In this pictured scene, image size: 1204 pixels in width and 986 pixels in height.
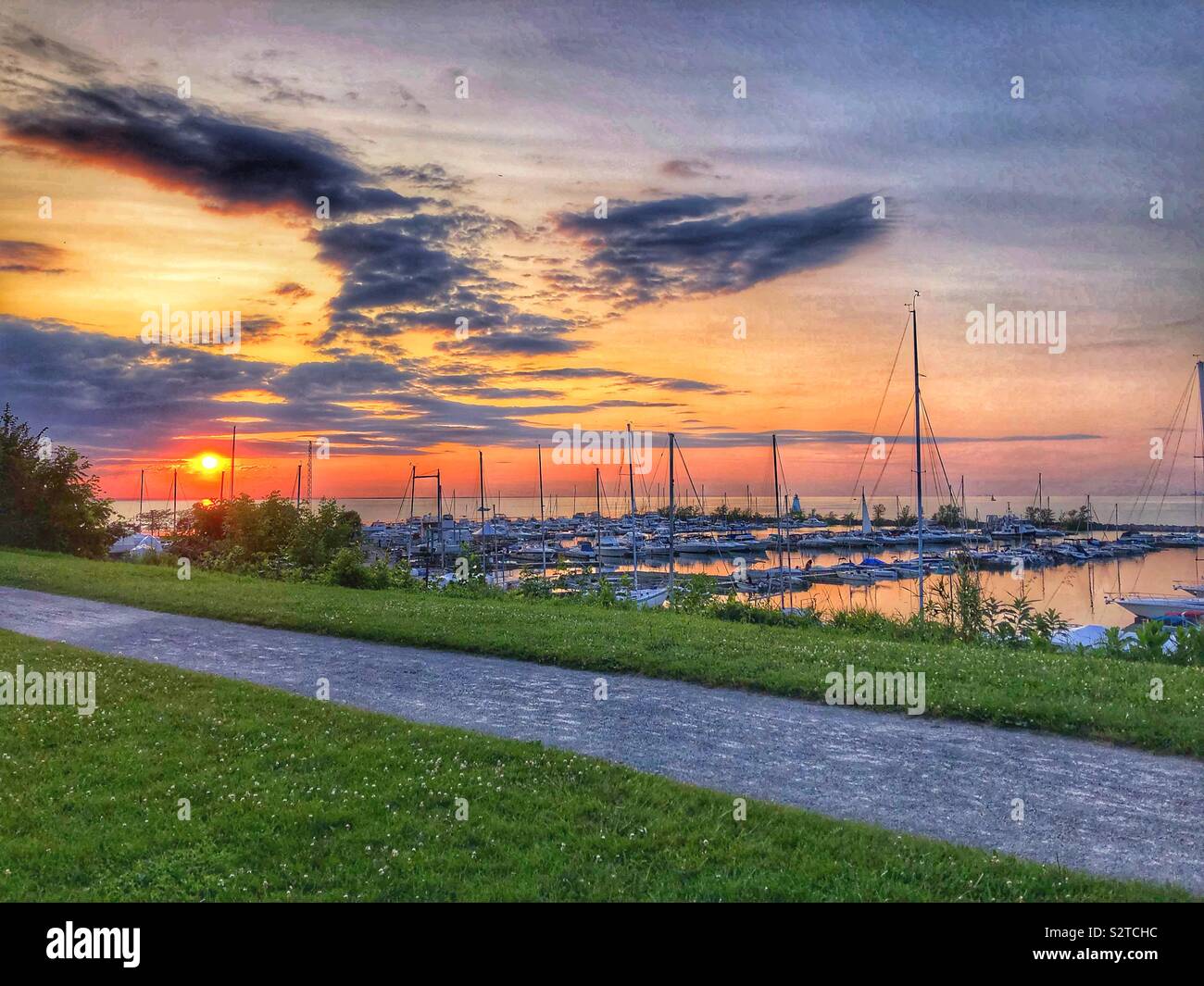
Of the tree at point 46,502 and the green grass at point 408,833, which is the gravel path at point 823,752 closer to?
the green grass at point 408,833

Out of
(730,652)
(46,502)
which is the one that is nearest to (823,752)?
(730,652)

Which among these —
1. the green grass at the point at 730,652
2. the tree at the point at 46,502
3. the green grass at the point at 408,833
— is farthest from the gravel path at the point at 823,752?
the tree at the point at 46,502

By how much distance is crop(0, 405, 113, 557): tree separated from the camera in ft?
109

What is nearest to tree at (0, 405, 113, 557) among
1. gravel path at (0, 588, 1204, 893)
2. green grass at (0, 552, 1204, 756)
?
green grass at (0, 552, 1204, 756)

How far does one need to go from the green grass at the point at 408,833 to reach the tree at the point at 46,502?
29.8 m

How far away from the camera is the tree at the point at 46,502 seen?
3331cm

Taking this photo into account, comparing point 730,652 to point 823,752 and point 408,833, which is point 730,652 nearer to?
point 823,752

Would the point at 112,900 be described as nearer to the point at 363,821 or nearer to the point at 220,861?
the point at 220,861

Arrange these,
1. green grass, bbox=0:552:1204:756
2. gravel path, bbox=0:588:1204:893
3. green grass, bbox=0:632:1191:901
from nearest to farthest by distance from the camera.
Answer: green grass, bbox=0:632:1191:901
gravel path, bbox=0:588:1204:893
green grass, bbox=0:552:1204:756

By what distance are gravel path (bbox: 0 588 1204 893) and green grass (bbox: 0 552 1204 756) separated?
37cm

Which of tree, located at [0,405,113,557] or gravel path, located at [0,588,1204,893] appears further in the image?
tree, located at [0,405,113,557]

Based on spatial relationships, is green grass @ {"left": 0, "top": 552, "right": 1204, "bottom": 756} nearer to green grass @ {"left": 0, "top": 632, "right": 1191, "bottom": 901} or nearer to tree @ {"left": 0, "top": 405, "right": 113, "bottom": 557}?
green grass @ {"left": 0, "top": 632, "right": 1191, "bottom": 901}
